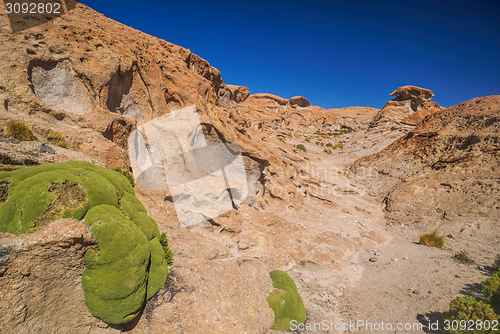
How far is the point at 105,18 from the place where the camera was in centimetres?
1497

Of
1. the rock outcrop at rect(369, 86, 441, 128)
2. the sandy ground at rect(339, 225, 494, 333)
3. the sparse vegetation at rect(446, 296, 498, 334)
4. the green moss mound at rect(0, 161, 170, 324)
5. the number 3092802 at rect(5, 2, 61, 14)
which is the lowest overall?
the sandy ground at rect(339, 225, 494, 333)

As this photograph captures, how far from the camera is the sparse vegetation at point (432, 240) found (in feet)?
51.5

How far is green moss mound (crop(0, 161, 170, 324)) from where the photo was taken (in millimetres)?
4770

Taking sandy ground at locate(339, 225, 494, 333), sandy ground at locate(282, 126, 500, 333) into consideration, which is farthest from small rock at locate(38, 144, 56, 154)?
sandy ground at locate(339, 225, 494, 333)

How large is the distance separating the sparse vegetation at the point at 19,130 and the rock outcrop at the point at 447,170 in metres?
25.8

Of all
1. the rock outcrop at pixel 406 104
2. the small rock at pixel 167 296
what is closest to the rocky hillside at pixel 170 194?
the small rock at pixel 167 296

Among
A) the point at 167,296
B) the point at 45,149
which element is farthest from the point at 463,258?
the point at 45,149

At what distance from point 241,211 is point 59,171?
11592 mm

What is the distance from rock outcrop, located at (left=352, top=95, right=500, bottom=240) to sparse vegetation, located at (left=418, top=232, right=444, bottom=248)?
6.33ft

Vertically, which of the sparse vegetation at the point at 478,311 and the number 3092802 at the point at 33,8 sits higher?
the number 3092802 at the point at 33,8

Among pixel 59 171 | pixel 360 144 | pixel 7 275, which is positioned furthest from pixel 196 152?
pixel 360 144

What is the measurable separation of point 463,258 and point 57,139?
885 inches

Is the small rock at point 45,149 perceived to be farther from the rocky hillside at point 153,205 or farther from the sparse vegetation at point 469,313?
the sparse vegetation at point 469,313

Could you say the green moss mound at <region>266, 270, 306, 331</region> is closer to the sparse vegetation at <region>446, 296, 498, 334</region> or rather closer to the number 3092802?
the sparse vegetation at <region>446, 296, 498, 334</region>
